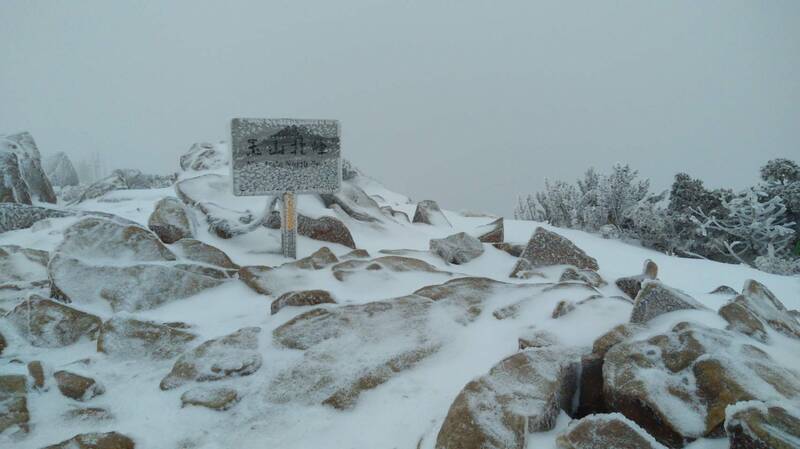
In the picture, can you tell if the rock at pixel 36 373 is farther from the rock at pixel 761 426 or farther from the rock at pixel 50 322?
the rock at pixel 761 426

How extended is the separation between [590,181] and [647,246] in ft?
9.02

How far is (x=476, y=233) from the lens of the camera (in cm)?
677

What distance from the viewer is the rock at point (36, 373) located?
280 cm

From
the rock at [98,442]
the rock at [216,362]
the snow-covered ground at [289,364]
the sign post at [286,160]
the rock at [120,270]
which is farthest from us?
the sign post at [286,160]

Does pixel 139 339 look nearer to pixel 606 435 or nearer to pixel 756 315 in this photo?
pixel 606 435

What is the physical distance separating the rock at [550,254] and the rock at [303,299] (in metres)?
2.33

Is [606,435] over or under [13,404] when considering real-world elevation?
over

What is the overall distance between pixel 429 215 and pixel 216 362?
236 inches

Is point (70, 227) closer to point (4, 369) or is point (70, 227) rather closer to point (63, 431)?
point (4, 369)

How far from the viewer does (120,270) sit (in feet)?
13.3

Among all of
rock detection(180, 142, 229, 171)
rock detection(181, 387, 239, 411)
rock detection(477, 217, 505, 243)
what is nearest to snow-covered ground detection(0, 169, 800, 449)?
rock detection(181, 387, 239, 411)

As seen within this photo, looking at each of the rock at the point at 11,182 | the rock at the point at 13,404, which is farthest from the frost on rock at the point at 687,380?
the rock at the point at 11,182

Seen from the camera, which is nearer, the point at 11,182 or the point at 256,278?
the point at 256,278

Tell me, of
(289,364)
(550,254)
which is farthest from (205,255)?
(550,254)
